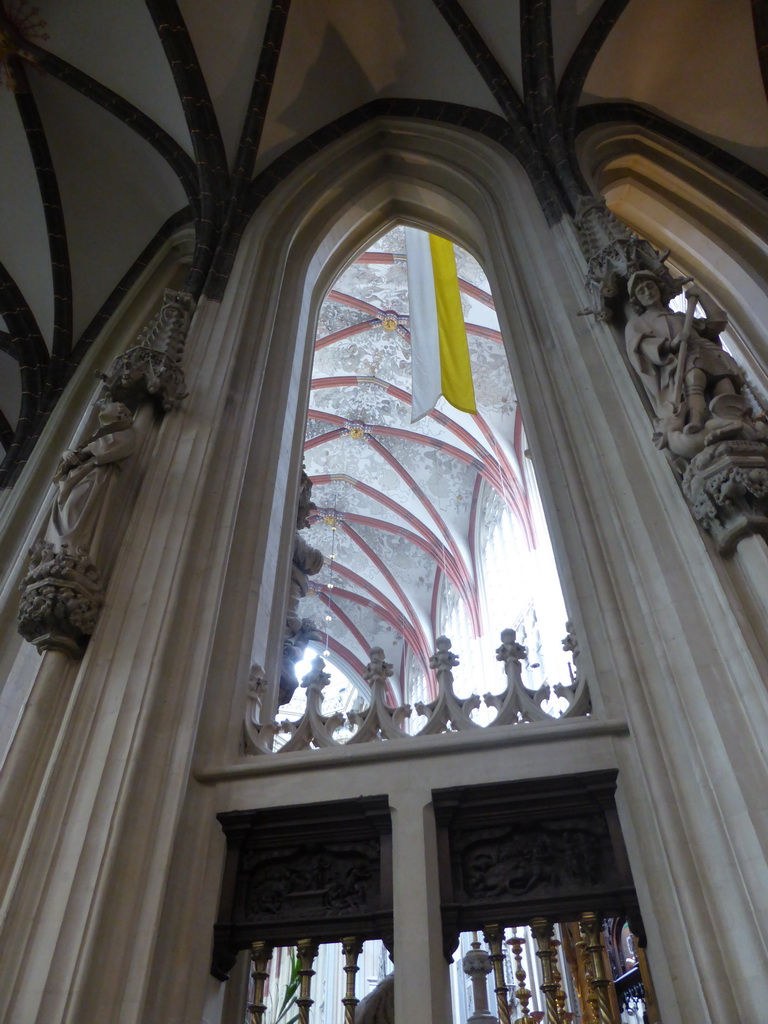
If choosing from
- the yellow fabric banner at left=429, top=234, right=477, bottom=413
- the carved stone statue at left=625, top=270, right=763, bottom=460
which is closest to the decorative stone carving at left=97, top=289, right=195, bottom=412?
the carved stone statue at left=625, top=270, right=763, bottom=460

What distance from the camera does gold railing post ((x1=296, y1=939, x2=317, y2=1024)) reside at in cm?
307

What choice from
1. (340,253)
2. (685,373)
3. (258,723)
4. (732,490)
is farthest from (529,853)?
(340,253)

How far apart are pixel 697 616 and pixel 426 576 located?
13258 mm

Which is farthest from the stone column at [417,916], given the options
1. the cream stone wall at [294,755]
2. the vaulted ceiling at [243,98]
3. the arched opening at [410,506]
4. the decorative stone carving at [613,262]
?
the arched opening at [410,506]

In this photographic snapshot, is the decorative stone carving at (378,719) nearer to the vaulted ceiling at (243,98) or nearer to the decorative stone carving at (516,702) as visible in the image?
the decorative stone carving at (516,702)

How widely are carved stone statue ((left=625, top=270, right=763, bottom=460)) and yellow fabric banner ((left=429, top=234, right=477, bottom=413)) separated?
127 inches

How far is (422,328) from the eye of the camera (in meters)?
8.33

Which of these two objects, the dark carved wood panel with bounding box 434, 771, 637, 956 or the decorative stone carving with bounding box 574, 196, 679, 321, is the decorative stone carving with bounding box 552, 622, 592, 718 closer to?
the dark carved wood panel with bounding box 434, 771, 637, 956

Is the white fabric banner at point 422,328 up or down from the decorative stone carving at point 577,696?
up

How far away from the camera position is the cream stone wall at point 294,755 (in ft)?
9.68

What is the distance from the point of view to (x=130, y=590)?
422 cm

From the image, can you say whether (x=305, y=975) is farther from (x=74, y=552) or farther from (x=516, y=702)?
(x=74, y=552)

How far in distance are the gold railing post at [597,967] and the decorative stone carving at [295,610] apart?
2625 mm

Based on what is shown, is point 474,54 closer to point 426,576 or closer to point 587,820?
point 587,820
